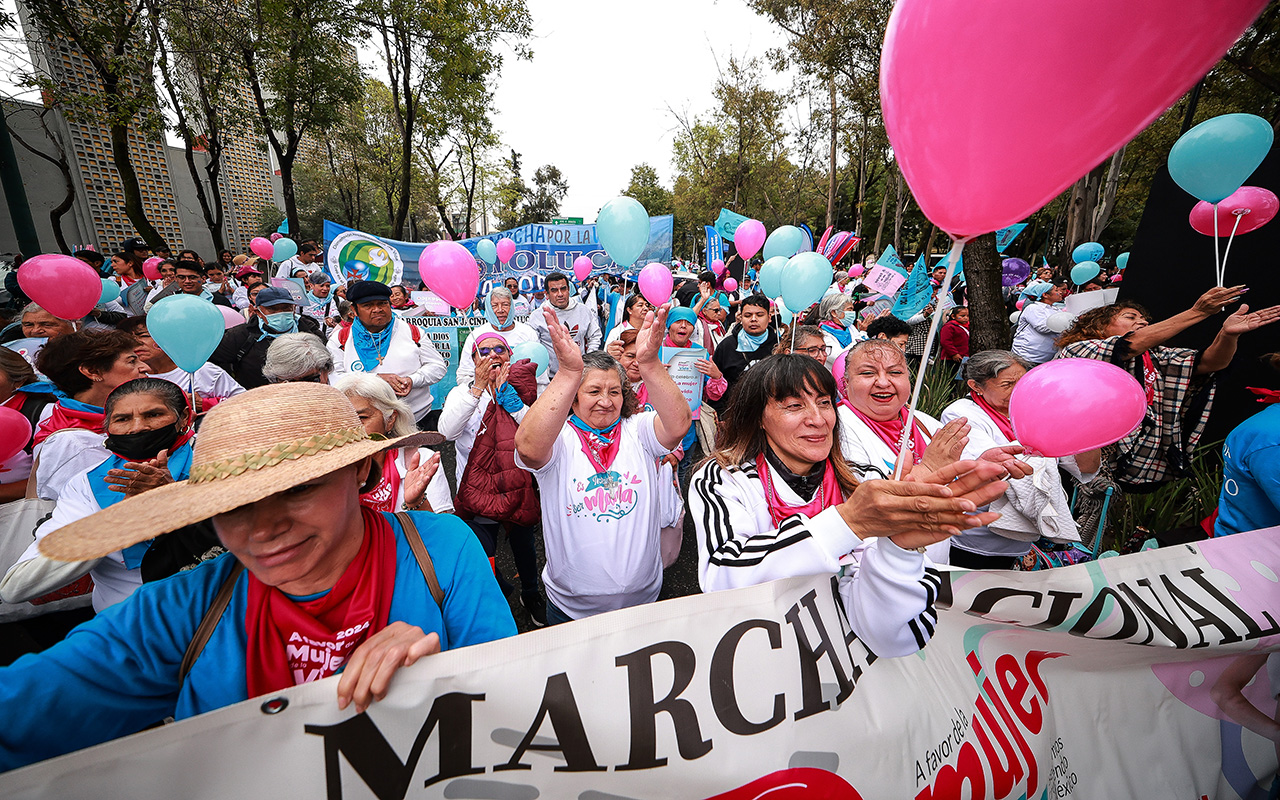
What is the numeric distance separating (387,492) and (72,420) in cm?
172

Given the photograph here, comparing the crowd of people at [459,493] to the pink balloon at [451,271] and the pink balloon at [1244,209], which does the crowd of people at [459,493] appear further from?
the pink balloon at [1244,209]

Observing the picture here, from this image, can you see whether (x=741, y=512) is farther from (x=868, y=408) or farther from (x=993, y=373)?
(x=993, y=373)

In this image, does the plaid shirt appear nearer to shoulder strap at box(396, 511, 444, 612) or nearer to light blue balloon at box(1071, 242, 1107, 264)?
shoulder strap at box(396, 511, 444, 612)

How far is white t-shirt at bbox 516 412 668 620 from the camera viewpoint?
2314 millimetres

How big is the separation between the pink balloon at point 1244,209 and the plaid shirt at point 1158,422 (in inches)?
60.7

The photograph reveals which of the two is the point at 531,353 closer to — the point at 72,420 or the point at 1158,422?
the point at 72,420

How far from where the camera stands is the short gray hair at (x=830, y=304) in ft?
20.2

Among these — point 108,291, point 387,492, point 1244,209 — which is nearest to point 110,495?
point 387,492

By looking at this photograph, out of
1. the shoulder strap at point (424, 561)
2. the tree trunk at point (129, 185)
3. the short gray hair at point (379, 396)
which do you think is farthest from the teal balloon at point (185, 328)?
the tree trunk at point (129, 185)

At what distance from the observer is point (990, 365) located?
277cm

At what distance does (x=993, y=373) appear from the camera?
2.76m

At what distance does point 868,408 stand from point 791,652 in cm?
169

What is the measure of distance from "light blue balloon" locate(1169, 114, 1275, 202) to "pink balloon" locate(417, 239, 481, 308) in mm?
5156

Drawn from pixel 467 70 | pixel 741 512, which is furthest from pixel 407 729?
pixel 467 70
